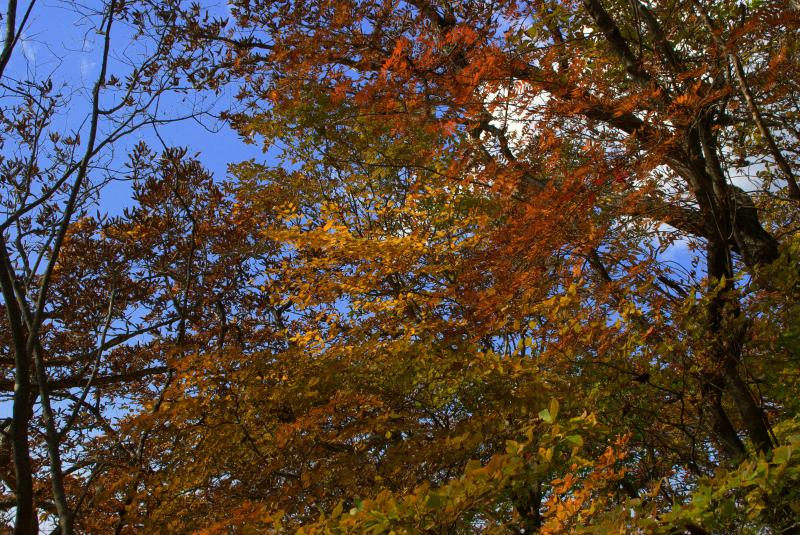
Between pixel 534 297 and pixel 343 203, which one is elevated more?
pixel 343 203

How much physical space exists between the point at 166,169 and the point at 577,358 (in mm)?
4631

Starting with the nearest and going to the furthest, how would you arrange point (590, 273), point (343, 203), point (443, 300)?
point (590, 273), point (443, 300), point (343, 203)

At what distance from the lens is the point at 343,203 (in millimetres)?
8242

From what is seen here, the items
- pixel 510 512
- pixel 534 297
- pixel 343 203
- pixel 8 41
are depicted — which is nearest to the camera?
pixel 8 41

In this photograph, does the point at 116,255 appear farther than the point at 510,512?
Yes

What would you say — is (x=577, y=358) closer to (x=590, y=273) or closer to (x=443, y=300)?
(x=590, y=273)

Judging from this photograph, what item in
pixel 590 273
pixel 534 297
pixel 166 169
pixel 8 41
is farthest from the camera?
pixel 166 169

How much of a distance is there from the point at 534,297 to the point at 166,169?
13.6ft

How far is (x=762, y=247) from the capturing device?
4672mm

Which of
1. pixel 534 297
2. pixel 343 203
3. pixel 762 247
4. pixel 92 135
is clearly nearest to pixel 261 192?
pixel 343 203

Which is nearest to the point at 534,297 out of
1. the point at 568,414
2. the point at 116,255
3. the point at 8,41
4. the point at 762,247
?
the point at 568,414

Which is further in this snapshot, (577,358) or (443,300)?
(443,300)

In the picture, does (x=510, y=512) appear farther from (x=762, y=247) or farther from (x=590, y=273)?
(x=762, y=247)

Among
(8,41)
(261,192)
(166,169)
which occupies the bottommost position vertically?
(8,41)
